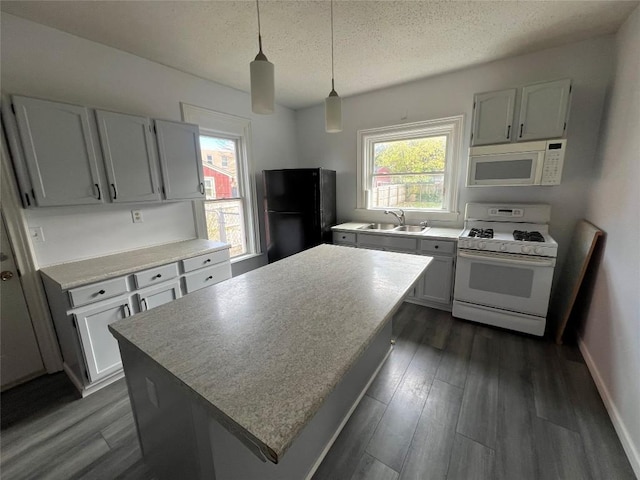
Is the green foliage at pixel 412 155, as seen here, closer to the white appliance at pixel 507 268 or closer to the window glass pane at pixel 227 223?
the white appliance at pixel 507 268

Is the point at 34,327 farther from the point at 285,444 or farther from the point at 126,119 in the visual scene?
the point at 285,444

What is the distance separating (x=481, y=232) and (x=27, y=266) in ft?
12.8

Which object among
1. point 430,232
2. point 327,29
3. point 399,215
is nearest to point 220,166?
point 327,29

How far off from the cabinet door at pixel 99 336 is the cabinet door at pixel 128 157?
0.83 metres

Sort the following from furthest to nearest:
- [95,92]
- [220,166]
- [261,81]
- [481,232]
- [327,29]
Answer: [220,166]
[481,232]
[95,92]
[327,29]
[261,81]

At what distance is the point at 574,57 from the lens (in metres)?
2.38

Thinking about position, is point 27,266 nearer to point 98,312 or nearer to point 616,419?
point 98,312

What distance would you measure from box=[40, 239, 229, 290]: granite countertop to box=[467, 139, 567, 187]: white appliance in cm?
262

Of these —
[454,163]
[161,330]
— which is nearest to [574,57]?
[454,163]

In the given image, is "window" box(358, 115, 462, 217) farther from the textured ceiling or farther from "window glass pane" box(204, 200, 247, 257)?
"window glass pane" box(204, 200, 247, 257)

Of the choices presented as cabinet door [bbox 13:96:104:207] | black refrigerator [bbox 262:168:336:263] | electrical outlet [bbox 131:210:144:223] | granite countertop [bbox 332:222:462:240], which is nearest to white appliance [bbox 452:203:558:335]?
granite countertop [bbox 332:222:462:240]

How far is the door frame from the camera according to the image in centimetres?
180

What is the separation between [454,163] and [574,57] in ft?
4.12

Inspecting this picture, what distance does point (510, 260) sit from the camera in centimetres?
236
